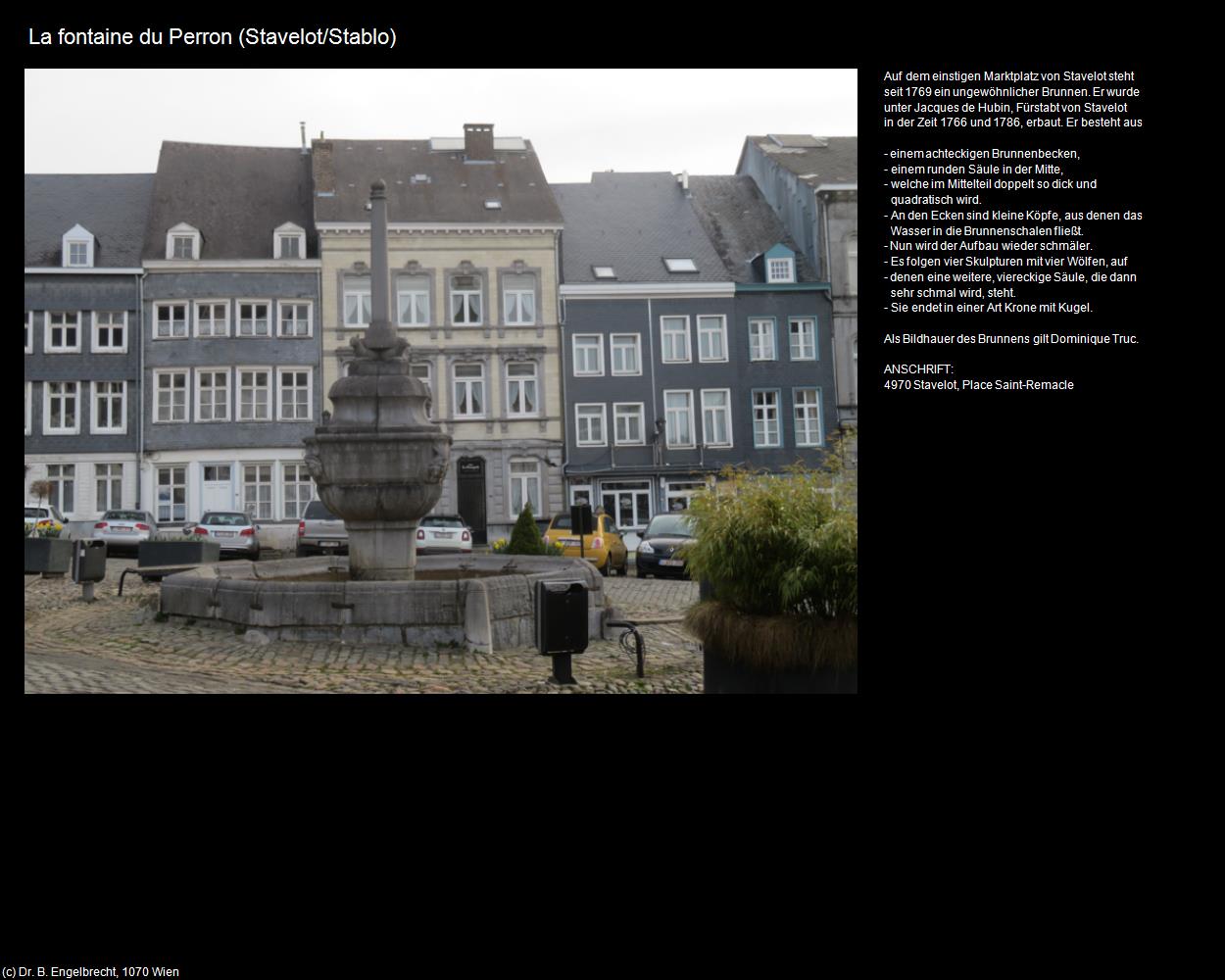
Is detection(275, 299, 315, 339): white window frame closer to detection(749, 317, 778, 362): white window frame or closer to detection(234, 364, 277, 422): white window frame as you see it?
detection(234, 364, 277, 422): white window frame

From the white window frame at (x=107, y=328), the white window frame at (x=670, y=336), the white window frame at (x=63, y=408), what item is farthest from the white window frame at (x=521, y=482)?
the white window frame at (x=63, y=408)

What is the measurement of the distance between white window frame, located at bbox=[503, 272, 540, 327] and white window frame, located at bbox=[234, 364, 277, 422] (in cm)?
805

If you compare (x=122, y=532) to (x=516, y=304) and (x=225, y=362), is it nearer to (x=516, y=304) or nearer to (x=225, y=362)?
(x=225, y=362)

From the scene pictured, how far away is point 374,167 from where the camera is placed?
3759 cm

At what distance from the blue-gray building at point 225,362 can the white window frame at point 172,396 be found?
0.03 m

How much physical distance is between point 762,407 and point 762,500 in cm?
3015

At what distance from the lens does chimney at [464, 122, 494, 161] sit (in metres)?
38.2

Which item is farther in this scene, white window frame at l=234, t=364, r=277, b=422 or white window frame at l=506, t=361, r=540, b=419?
white window frame at l=506, t=361, r=540, b=419

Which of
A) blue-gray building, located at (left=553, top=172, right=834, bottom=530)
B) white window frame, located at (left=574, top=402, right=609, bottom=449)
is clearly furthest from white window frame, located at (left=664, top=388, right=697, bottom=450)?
white window frame, located at (left=574, top=402, right=609, bottom=449)

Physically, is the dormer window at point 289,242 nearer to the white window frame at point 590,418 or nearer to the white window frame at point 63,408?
the white window frame at point 63,408

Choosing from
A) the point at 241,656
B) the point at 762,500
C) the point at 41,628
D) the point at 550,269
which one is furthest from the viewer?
the point at 550,269

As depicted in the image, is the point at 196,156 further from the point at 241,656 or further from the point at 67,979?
the point at 67,979

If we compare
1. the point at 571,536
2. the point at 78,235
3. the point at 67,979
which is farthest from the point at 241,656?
the point at 78,235

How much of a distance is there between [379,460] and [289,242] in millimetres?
27061
